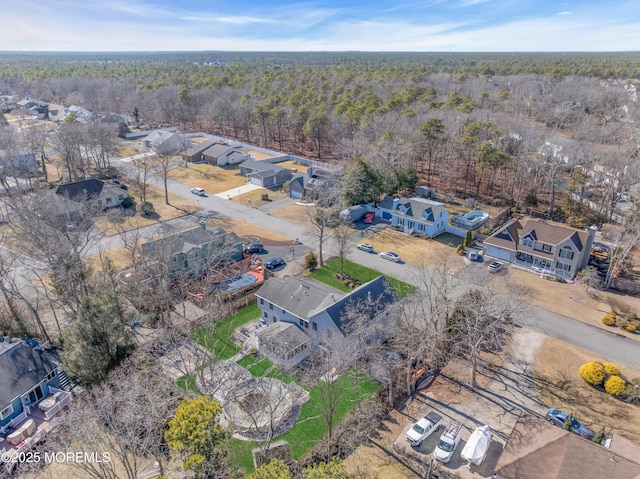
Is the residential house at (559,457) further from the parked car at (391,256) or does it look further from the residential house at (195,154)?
the residential house at (195,154)

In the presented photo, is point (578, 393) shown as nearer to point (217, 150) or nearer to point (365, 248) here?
point (365, 248)

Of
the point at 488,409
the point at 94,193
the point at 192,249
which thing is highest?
the point at 94,193

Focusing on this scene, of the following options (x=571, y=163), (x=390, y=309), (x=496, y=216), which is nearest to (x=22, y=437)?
(x=390, y=309)

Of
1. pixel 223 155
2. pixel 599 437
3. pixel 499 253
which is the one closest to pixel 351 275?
pixel 499 253

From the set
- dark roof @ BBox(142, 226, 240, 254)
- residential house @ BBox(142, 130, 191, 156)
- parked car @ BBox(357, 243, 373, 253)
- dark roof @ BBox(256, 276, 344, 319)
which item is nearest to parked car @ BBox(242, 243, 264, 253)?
dark roof @ BBox(142, 226, 240, 254)

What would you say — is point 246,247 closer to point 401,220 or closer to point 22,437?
point 401,220

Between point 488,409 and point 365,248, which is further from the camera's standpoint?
point 365,248
